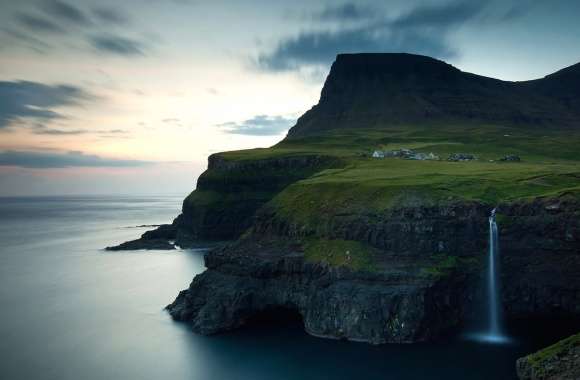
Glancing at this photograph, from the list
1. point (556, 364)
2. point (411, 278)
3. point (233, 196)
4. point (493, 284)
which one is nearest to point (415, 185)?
point (493, 284)

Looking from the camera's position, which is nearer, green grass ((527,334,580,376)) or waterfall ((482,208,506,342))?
green grass ((527,334,580,376))

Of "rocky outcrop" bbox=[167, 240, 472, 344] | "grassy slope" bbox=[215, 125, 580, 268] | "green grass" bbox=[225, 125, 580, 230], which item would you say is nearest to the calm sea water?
"rocky outcrop" bbox=[167, 240, 472, 344]

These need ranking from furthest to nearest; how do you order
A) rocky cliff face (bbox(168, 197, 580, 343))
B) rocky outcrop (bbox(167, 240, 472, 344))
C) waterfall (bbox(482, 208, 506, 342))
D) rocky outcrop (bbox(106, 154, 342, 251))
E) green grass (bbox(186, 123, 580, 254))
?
rocky outcrop (bbox(106, 154, 342, 251)) → green grass (bbox(186, 123, 580, 254)) → waterfall (bbox(482, 208, 506, 342)) → rocky cliff face (bbox(168, 197, 580, 343)) → rocky outcrop (bbox(167, 240, 472, 344))

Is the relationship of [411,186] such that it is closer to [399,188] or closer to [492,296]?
[399,188]

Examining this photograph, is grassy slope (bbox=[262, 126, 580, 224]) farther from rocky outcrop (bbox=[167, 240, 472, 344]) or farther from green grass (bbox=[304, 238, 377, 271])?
rocky outcrop (bbox=[167, 240, 472, 344])

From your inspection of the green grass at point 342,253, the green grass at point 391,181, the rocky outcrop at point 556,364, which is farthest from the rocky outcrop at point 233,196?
the rocky outcrop at point 556,364

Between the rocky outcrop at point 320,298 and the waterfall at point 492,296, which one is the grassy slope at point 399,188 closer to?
the rocky outcrop at point 320,298

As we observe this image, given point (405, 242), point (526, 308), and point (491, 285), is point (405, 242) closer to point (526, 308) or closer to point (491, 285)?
point (491, 285)
